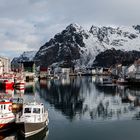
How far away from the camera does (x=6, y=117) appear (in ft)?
167

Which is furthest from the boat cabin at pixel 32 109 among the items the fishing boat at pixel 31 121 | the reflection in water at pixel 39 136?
the reflection in water at pixel 39 136

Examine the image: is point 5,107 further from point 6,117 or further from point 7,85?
point 7,85

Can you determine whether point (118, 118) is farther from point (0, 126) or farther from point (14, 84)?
point (14, 84)

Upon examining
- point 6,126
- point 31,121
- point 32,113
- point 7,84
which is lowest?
point 6,126

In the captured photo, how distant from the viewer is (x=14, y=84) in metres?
154

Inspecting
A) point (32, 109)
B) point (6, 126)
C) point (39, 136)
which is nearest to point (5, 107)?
point (6, 126)

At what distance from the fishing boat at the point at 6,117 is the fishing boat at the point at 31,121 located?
2089 millimetres

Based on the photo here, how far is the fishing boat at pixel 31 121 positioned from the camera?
4775 centimetres

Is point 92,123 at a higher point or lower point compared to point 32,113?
lower

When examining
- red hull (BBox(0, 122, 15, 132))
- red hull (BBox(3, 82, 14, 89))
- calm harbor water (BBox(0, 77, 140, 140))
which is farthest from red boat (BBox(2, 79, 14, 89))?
red hull (BBox(0, 122, 15, 132))

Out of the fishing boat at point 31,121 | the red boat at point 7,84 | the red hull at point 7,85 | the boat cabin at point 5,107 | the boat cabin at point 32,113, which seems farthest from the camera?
the red boat at point 7,84

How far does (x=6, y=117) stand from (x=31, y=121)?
3.98m

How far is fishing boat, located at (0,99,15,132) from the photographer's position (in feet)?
165

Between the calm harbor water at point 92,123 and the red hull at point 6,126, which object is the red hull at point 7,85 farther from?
the red hull at point 6,126
